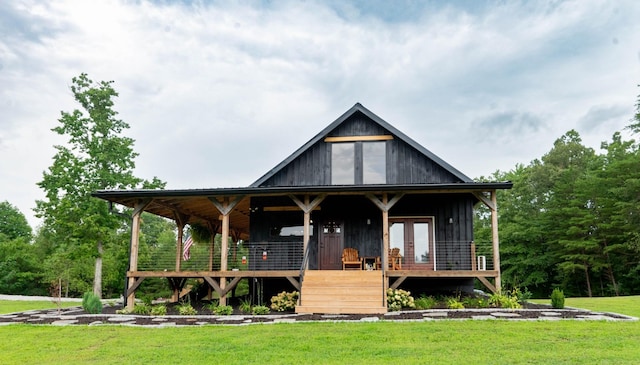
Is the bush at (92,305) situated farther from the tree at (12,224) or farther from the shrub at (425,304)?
the tree at (12,224)

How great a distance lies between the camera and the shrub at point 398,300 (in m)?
12.1

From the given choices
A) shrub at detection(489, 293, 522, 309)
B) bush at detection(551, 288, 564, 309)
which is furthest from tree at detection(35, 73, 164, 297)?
bush at detection(551, 288, 564, 309)

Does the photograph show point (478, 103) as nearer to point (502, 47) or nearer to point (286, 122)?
point (502, 47)

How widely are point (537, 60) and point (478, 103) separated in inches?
171

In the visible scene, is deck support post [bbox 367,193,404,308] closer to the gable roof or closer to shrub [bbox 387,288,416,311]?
shrub [bbox 387,288,416,311]

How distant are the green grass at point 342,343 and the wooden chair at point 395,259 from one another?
5.55 meters

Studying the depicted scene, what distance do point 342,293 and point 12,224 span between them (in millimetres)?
36411

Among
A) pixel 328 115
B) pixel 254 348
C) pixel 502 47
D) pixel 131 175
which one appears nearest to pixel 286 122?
pixel 328 115

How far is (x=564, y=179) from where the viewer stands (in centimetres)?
2988

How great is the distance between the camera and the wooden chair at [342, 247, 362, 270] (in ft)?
49.1

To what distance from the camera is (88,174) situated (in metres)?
22.2

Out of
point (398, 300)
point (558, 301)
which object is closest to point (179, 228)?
point (398, 300)

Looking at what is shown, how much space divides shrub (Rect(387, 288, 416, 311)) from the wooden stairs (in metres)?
0.35

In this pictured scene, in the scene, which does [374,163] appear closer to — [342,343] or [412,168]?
[412,168]
